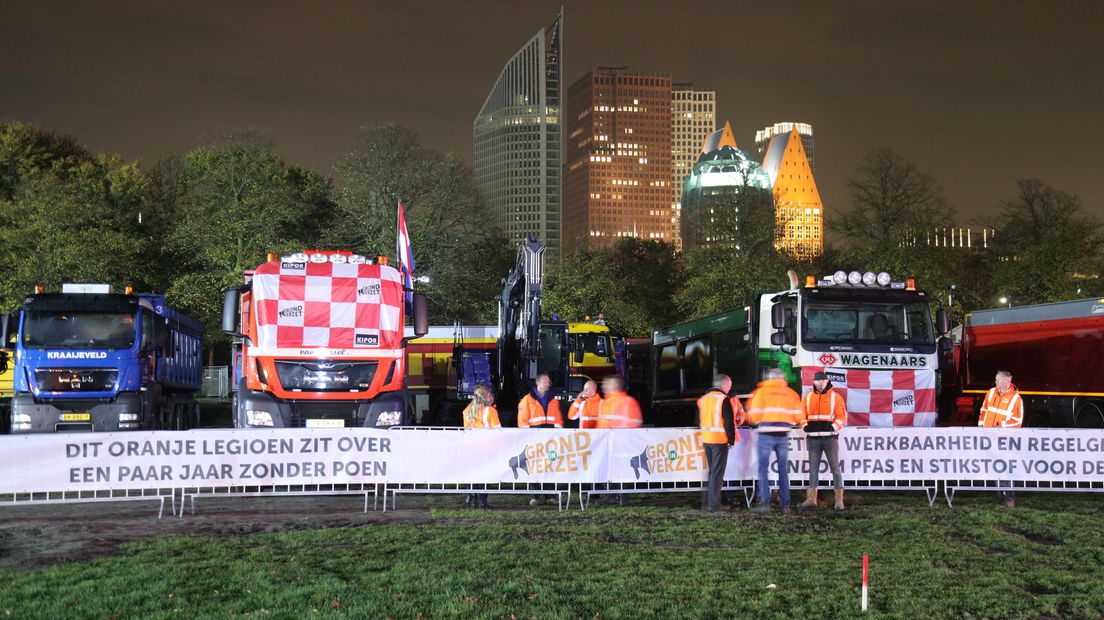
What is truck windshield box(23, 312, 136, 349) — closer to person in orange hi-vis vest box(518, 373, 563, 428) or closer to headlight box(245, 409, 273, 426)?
headlight box(245, 409, 273, 426)

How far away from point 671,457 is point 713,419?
0.85 metres

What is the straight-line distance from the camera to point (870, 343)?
18.1m

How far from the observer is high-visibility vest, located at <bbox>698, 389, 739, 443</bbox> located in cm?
1393

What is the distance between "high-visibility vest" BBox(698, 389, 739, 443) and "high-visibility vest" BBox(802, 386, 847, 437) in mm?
1149

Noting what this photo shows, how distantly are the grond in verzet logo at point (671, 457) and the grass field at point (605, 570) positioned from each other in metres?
0.88

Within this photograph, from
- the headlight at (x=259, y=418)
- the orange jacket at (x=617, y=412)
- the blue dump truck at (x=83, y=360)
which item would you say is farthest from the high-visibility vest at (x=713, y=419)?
the blue dump truck at (x=83, y=360)

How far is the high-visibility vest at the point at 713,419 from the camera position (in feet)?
45.7

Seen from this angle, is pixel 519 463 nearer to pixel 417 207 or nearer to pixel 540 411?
pixel 540 411

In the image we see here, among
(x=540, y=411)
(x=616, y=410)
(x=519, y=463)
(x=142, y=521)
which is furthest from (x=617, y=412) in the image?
(x=142, y=521)

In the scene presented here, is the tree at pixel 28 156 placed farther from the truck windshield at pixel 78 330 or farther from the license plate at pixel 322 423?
the license plate at pixel 322 423

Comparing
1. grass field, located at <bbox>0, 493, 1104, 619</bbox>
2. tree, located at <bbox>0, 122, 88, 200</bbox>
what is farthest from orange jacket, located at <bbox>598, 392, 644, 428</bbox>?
tree, located at <bbox>0, 122, 88, 200</bbox>

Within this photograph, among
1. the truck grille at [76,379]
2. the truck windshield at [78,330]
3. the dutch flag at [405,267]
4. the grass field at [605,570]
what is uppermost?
the dutch flag at [405,267]

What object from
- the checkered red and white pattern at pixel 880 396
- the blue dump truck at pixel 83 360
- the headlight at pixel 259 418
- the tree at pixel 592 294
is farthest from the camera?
the tree at pixel 592 294

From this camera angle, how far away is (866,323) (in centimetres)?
1839
